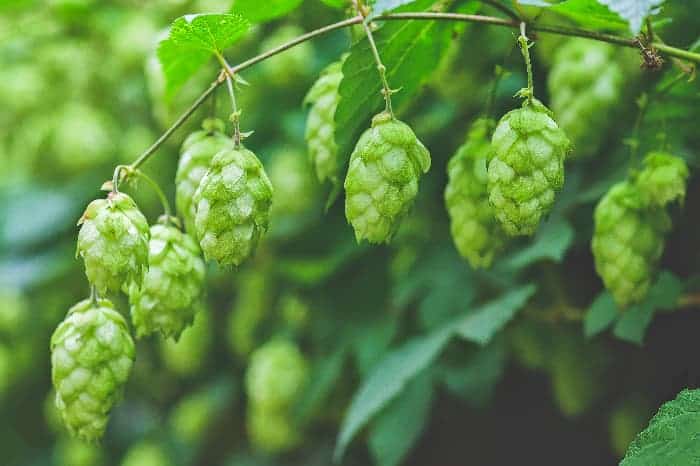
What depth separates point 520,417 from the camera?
8.48 feet

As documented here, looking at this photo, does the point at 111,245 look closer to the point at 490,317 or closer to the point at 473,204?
the point at 473,204

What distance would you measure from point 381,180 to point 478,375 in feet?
3.50

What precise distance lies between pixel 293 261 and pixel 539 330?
29.5 inches

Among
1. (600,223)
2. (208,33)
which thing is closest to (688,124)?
(600,223)

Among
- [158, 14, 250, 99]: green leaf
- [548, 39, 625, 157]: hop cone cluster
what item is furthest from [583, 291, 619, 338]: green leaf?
[158, 14, 250, 99]: green leaf

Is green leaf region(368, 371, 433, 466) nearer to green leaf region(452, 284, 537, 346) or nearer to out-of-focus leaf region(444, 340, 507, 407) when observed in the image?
out-of-focus leaf region(444, 340, 507, 407)

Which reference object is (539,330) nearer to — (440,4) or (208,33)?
(440,4)

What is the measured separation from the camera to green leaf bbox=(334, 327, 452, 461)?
1934mm

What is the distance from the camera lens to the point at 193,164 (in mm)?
1547

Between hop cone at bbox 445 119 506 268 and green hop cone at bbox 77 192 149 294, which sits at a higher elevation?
green hop cone at bbox 77 192 149 294

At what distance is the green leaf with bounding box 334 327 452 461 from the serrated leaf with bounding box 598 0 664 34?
3.24 feet

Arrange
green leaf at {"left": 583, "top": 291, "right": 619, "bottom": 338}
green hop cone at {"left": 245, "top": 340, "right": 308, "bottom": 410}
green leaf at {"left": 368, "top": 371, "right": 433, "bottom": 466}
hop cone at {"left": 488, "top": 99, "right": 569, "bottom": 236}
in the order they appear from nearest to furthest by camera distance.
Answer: hop cone at {"left": 488, "top": 99, "right": 569, "bottom": 236} < green leaf at {"left": 583, "top": 291, "right": 619, "bottom": 338} < green leaf at {"left": 368, "top": 371, "right": 433, "bottom": 466} < green hop cone at {"left": 245, "top": 340, "right": 308, "bottom": 410}

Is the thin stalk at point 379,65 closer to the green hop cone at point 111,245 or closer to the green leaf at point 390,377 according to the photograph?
the green hop cone at point 111,245

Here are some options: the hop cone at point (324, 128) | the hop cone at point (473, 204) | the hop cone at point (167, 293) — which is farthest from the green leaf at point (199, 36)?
the hop cone at point (473, 204)
